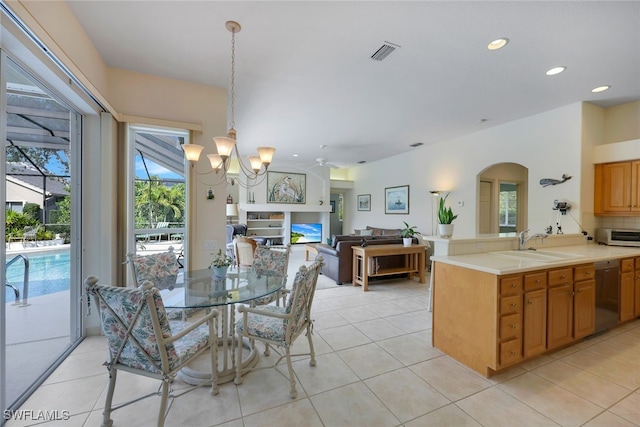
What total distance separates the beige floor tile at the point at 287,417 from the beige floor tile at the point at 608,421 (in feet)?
5.84

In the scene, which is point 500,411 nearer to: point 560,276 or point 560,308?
point 560,308

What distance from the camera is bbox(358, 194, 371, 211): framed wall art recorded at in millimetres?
8659

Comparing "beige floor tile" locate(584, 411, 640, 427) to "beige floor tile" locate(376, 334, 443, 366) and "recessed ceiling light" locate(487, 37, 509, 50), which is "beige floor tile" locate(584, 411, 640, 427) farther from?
"recessed ceiling light" locate(487, 37, 509, 50)

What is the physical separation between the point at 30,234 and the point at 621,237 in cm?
662

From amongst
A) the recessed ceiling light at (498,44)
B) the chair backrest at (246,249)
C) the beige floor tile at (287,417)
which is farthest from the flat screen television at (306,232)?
the recessed ceiling light at (498,44)

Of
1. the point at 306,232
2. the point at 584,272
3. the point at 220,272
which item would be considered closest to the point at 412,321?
the point at 584,272

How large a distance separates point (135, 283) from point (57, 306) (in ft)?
3.47

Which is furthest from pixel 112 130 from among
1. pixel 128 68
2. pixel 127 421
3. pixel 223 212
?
pixel 127 421

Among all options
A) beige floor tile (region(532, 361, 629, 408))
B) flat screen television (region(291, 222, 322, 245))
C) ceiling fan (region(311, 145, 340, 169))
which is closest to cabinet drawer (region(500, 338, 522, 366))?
beige floor tile (region(532, 361, 629, 408))

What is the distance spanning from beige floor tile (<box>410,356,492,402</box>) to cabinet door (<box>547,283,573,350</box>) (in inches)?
33.7

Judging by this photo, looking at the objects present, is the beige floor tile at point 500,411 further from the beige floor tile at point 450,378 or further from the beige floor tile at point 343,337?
the beige floor tile at point 343,337

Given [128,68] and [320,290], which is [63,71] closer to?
[128,68]

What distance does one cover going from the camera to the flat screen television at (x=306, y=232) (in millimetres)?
9648

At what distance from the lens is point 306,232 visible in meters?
9.81
